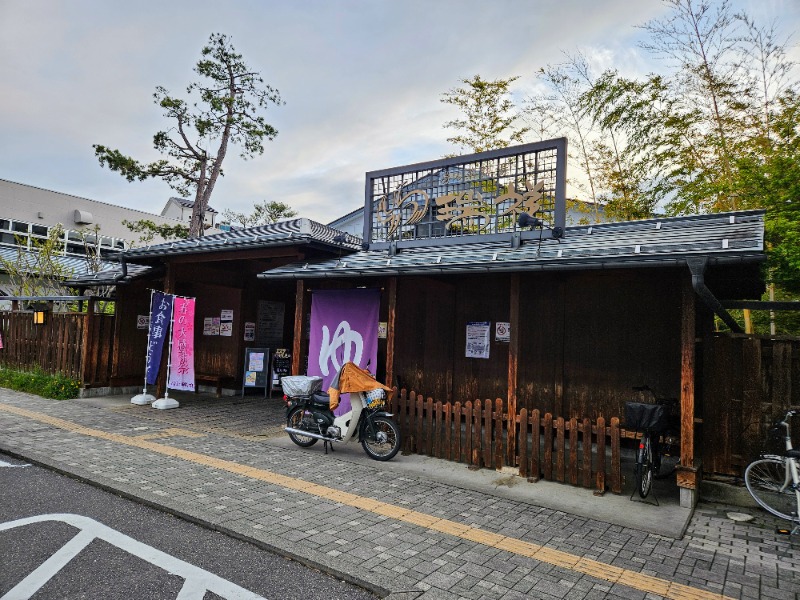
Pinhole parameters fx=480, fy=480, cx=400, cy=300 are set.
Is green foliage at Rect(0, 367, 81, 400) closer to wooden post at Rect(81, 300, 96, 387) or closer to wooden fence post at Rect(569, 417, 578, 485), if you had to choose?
wooden post at Rect(81, 300, 96, 387)

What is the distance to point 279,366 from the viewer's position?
1302 cm

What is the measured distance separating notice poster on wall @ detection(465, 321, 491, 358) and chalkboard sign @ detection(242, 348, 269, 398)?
6.38 m

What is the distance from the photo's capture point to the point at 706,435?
20.2 ft

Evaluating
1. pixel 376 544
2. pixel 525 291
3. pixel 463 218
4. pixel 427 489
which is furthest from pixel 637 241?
pixel 376 544

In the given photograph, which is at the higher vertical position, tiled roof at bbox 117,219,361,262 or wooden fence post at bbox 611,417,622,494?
tiled roof at bbox 117,219,361,262

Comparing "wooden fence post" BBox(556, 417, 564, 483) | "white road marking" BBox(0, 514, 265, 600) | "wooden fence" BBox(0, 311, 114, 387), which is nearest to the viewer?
"white road marking" BBox(0, 514, 265, 600)

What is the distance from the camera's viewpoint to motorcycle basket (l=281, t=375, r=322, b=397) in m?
7.77

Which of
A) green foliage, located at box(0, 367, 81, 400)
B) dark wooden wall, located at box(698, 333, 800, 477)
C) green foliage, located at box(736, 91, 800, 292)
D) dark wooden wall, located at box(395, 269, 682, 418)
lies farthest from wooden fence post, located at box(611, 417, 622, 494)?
green foliage, located at box(0, 367, 81, 400)

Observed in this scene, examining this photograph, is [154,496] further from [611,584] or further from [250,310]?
[250,310]

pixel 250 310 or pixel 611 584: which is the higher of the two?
pixel 250 310

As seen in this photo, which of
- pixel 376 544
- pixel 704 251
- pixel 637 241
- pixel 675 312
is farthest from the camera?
pixel 675 312

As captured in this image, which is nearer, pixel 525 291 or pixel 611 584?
pixel 611 584

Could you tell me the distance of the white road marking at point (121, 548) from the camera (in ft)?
11.3

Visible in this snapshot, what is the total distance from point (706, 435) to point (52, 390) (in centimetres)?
Result: 1395
